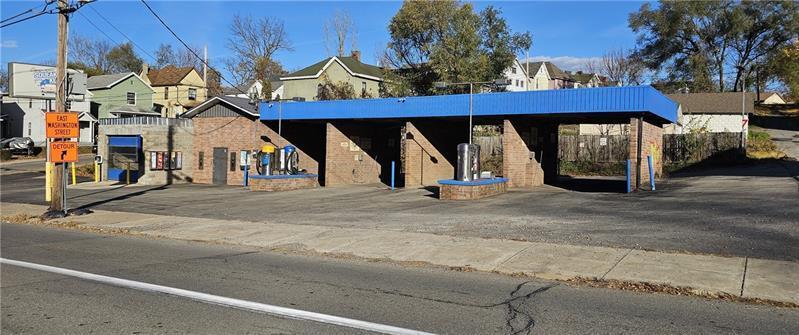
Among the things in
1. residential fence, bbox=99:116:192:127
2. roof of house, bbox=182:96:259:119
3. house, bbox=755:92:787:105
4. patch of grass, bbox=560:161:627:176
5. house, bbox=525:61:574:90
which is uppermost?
house, bbox=525:61:574:90

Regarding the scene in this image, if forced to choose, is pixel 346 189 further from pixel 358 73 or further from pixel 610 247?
pixel 358 73

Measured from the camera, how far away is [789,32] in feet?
215

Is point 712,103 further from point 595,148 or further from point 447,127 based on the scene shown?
point 447,127

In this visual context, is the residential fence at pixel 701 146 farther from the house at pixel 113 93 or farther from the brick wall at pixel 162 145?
the house at pixel 113 93

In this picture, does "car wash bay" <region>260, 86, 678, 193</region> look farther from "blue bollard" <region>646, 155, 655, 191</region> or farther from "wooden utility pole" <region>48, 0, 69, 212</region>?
"wooden utility pole" <region>48, 0, 69, 212</region>

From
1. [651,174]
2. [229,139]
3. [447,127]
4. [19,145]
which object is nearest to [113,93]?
[19,145]

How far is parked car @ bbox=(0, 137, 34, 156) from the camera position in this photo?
51000 mm


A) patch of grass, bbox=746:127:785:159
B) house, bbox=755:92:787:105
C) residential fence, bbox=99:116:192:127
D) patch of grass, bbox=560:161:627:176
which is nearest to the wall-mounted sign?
residential fence, bbox=99:116:192:127

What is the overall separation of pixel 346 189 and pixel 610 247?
57.3ft

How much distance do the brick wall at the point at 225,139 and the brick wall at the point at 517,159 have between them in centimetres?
1351

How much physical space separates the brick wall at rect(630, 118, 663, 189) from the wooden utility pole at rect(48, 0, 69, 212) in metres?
18.2

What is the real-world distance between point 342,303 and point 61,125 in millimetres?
13507

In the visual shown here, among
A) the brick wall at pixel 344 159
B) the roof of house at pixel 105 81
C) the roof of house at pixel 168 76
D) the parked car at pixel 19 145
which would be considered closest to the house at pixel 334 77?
the roof of house at pixel 168 76

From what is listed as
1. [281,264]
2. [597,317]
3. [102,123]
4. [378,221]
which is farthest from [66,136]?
[102,123]
